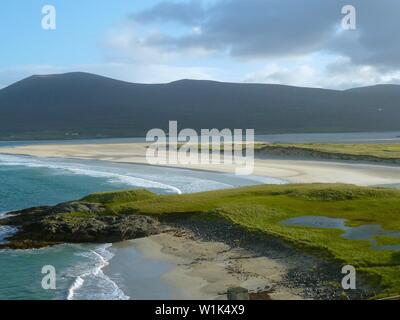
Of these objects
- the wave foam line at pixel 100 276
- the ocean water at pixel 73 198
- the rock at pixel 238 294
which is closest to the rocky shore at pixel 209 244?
the ocean water at pixel 73 198

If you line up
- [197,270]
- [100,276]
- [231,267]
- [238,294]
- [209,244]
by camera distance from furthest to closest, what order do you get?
[209,244]
[197,270]
[231,267]
[100,276]
[238,294]

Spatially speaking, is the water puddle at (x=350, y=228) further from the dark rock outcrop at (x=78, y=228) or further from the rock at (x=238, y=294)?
the rock at (x=238, y=294)

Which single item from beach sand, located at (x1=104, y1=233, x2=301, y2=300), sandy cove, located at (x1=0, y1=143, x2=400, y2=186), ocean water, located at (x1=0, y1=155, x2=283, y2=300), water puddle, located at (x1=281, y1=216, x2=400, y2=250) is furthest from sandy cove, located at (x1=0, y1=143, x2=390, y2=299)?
sandy cove, located at (x1=0, y1=143, x2=400, y2=186)

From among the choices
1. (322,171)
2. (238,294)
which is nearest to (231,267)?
(238,294)

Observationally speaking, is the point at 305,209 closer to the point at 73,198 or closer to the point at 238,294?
the point at 238,294

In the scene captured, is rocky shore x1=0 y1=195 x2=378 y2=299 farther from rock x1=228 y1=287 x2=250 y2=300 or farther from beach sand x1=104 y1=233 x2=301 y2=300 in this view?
rock x1=228 y1=287 x2=250 y2=300
